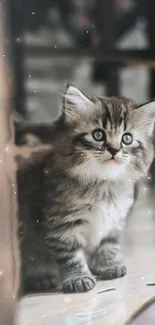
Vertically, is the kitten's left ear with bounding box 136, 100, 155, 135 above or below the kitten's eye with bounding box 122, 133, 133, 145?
above

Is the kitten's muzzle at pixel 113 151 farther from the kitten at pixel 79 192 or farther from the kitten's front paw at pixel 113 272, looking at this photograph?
the kitten's front paw at pixel 113 272

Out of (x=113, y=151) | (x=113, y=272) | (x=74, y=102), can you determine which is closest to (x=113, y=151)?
→ (x=113, y=151)

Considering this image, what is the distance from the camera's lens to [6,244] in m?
0.79

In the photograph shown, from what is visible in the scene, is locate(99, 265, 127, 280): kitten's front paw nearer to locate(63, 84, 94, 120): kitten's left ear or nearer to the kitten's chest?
the kitten's chest

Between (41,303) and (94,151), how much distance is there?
10.5 inches

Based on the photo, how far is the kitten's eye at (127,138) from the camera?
32.7 inches

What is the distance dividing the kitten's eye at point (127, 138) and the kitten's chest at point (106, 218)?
86 mm

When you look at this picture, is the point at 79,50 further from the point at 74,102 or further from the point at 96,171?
the point at 96,171

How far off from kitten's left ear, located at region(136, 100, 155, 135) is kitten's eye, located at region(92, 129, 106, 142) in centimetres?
8

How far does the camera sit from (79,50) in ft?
2.67

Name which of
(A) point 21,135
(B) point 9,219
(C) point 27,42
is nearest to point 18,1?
(C) point 27,42

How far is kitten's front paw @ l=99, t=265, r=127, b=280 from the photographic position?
838 millimetres

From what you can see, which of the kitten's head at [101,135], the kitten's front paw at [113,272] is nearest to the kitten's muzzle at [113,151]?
the kitten's head at [101,135]

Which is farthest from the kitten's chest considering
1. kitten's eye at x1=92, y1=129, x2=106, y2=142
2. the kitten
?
kitten's eye at x1=92, y1=129, x2=106, y2=142
